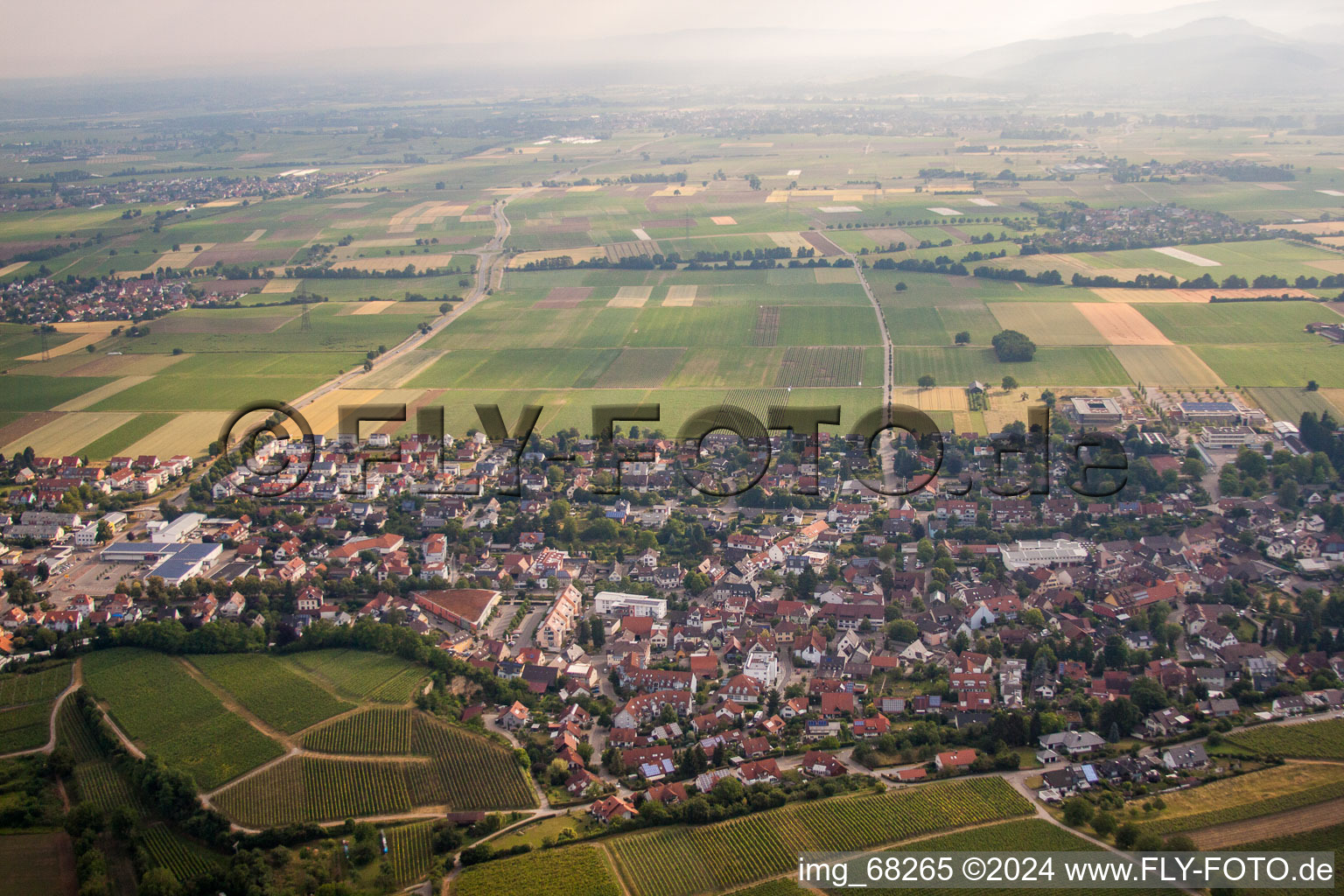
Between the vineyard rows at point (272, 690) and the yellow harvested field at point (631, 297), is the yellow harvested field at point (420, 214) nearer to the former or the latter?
the yellow harvested field at point (631, 297)

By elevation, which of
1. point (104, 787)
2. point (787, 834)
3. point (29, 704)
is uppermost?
point (29, 704)

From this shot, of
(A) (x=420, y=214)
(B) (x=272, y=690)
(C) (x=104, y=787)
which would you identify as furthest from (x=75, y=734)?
(A) (x=420, y=214)

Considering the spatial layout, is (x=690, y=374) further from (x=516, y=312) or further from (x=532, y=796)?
(x=532, y=796)

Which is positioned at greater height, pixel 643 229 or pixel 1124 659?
pixel 643 229

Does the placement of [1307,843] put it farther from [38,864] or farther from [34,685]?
[34,685]

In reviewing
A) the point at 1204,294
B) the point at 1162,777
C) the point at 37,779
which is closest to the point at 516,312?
the point at 1204,294

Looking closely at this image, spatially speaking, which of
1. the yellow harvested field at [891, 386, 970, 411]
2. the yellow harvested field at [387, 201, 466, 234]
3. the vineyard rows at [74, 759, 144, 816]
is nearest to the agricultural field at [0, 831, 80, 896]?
the vineyard rows at [74, 759, 144, 816]

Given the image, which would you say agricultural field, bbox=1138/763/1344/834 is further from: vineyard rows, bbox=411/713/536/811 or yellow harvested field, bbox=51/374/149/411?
yellow harvested field, bbox=51/374/149/411
